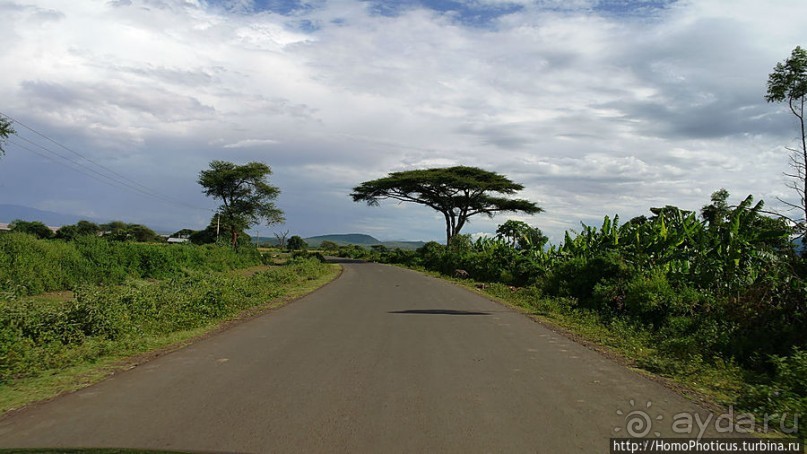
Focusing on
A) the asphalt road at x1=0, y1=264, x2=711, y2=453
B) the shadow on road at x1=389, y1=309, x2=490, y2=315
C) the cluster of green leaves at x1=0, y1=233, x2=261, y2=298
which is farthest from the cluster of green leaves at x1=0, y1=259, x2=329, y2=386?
the shadow on road at x1=389, y1=309, x2=490, y2=315

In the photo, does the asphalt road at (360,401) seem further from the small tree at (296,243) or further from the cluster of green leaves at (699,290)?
the small tree at (296,243)

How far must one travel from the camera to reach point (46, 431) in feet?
15.3

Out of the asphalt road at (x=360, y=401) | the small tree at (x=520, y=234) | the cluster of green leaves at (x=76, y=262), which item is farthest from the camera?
the small tree at (x=520, y=234)

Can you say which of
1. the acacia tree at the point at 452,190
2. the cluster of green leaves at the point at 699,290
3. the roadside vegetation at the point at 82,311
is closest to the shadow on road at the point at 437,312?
the cluster of green leaves at the point at 699,290

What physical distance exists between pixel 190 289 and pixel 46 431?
991cm

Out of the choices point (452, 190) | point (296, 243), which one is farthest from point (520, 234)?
point (296, 243)

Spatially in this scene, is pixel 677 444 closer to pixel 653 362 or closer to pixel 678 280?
pixel 653 362

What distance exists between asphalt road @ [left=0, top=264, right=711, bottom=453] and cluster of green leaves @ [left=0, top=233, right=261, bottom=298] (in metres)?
4.72

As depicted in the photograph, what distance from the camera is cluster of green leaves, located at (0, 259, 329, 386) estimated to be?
23.9ft

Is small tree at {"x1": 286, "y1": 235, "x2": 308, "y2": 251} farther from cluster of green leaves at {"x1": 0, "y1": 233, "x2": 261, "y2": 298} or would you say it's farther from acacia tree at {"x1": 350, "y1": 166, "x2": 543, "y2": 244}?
cluster of green leaves at {"x1": 0, "y1": 233, "x2": 261, "y2": 298}

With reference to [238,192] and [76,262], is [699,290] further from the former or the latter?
[238,192]

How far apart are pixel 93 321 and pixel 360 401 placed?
235 inches

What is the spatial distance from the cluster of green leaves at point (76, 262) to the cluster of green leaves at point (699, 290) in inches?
457

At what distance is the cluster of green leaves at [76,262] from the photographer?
58.0 ft
